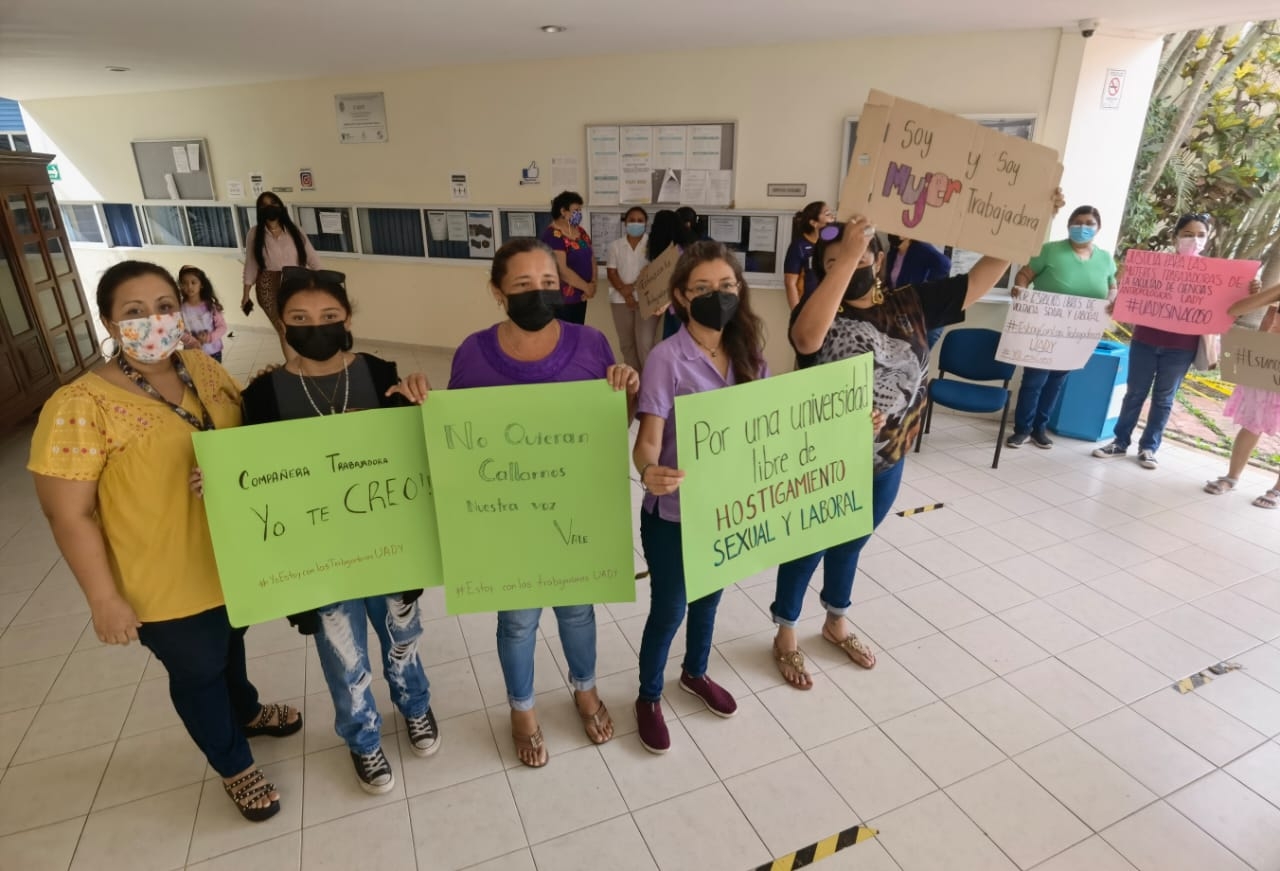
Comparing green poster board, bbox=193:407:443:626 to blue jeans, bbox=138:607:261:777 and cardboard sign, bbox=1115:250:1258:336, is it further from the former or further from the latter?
cardboard sign, bbox=1115:250:1258:336

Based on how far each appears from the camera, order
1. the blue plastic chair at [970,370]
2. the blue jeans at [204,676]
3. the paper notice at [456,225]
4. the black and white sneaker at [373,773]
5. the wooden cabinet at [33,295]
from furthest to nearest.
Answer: the paper notice at [456,225] < the wooden cabinet at [33,295] < the blue plastic chair at [970,370] < the black and white sneaker at [373,773] < the blue jeans at [204,676]

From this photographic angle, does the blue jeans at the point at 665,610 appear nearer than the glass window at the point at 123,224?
Yes

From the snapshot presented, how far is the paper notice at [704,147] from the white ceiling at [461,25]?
579 millimetres

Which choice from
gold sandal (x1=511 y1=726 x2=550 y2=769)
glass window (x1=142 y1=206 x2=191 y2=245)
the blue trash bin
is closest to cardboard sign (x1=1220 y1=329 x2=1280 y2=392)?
the blue trash bin

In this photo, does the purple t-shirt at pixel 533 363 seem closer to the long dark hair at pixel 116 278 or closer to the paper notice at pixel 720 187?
the long dark hair at pixel 116 278

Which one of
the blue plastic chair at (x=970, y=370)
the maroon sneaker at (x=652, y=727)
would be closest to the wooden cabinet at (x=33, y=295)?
the maroon sneaker at (x=652, y=727)

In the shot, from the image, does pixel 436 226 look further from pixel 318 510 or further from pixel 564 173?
pixel 318 510

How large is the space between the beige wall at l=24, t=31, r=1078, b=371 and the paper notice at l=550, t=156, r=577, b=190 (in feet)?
0.25

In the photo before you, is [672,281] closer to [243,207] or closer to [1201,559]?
[1201,559]

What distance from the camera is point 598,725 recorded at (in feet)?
7.41

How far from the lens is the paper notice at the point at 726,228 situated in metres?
5.52

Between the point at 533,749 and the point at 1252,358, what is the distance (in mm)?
3788

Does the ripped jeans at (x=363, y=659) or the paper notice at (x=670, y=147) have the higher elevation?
the paper notice at (x=670, y=147)

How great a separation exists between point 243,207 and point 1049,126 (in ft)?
24.8
